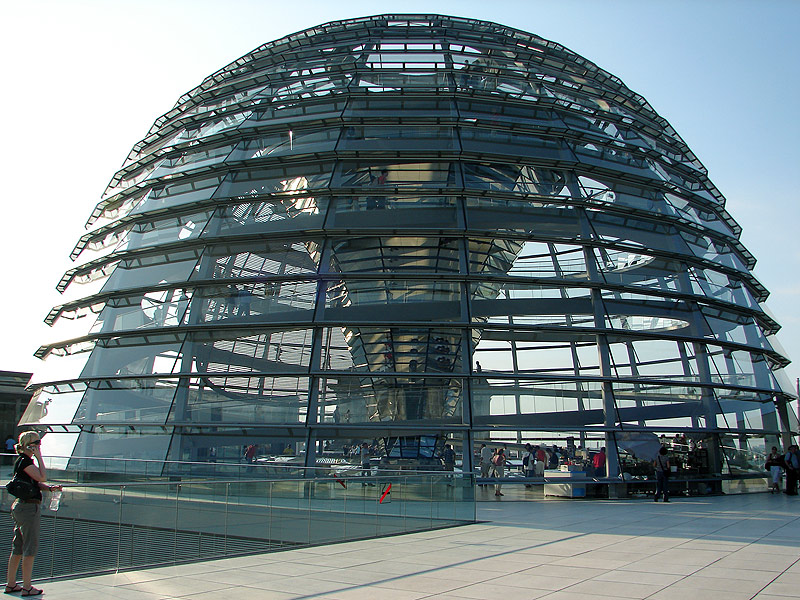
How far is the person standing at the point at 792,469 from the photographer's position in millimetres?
Answer: 19062

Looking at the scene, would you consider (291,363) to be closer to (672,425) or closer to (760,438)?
(672,425)

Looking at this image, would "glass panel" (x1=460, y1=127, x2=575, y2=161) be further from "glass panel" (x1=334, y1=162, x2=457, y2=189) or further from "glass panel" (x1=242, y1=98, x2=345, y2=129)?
"glass panel" (x1=242, y1=98, x2=345, y2=129)

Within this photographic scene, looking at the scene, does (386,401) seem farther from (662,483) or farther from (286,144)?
(286,144)

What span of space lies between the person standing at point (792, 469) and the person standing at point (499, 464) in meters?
8.48

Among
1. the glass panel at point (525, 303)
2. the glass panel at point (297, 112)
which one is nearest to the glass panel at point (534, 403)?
the glass panel at point (525, 303)

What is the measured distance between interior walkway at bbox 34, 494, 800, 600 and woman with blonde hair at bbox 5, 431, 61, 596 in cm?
46

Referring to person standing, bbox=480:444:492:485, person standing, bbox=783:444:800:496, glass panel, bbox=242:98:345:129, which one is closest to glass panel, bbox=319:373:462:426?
person standing, bbox=480:444:492:485

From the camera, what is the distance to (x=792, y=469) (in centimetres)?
1911

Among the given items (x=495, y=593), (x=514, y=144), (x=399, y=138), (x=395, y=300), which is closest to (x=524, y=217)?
Answer: (x=514, y=144)

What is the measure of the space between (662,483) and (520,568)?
1006 centimetres

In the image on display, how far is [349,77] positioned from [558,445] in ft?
44.9

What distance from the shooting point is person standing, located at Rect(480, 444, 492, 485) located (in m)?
16.8

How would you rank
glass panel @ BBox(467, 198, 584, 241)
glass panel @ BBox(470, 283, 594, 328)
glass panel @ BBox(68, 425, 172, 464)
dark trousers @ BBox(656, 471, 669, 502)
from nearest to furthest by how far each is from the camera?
1. dark trousers @ BBox(656, 471, 669, 502)
2. glass panel @ BBox(68, 425, 172, 464)
3. glass panel @ BBox(470, 283, 594, 328)
4. glass panel @ BBox(467, 198, 584, 241)

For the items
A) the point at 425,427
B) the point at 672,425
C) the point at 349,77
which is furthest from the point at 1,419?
the point at 672,425
